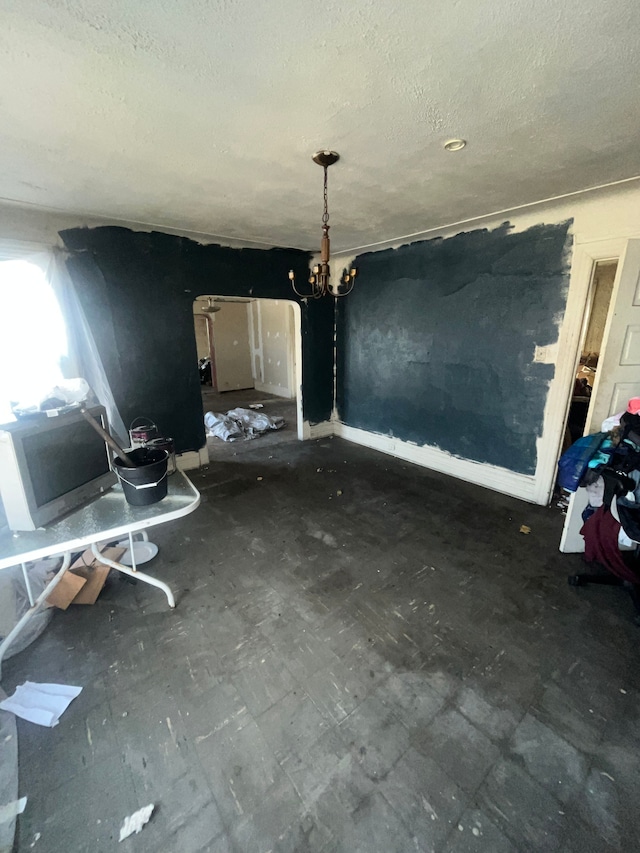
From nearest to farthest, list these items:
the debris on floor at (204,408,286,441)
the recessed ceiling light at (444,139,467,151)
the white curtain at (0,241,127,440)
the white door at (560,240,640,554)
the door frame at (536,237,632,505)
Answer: the recessed ceiling light at (444,139,467,151), the white door at (560,240,640,554), the door frame at (536,237,632,505), the white curtain at (0,241,127,440), the debris on floor at (204,408,286,441)

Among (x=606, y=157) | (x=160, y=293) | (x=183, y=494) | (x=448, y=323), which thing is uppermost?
(x=606, y=157)

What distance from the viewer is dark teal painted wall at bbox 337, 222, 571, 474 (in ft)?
9.78

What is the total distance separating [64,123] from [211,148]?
25.7 inches

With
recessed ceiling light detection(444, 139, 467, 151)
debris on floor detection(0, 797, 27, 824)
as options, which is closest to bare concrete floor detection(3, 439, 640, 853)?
debris on floor detection(0, 797, 27, 824)

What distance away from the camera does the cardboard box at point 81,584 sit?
2.01 metres

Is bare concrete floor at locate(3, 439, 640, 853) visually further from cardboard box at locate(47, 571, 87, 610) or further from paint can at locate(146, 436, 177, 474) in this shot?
paint can at locate(146, 436, 177, 474)

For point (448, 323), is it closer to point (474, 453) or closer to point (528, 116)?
point (474, 453)

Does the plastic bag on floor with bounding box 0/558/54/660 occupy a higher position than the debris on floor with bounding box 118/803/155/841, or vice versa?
the plastic bag on floor with bounding box 0/558/54/660

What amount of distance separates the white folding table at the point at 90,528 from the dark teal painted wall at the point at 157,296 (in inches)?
77.3

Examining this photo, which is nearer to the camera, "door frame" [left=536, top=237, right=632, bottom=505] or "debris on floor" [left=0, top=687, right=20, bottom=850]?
"debris on floor" [left=0, top=687, right=20, bottom=850]

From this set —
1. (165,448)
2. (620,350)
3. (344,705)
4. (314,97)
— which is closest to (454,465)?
(620,350)

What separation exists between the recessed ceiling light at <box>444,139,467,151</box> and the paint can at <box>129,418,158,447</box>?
2.83m

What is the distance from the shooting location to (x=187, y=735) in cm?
138

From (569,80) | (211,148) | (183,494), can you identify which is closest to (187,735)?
(183,494)
